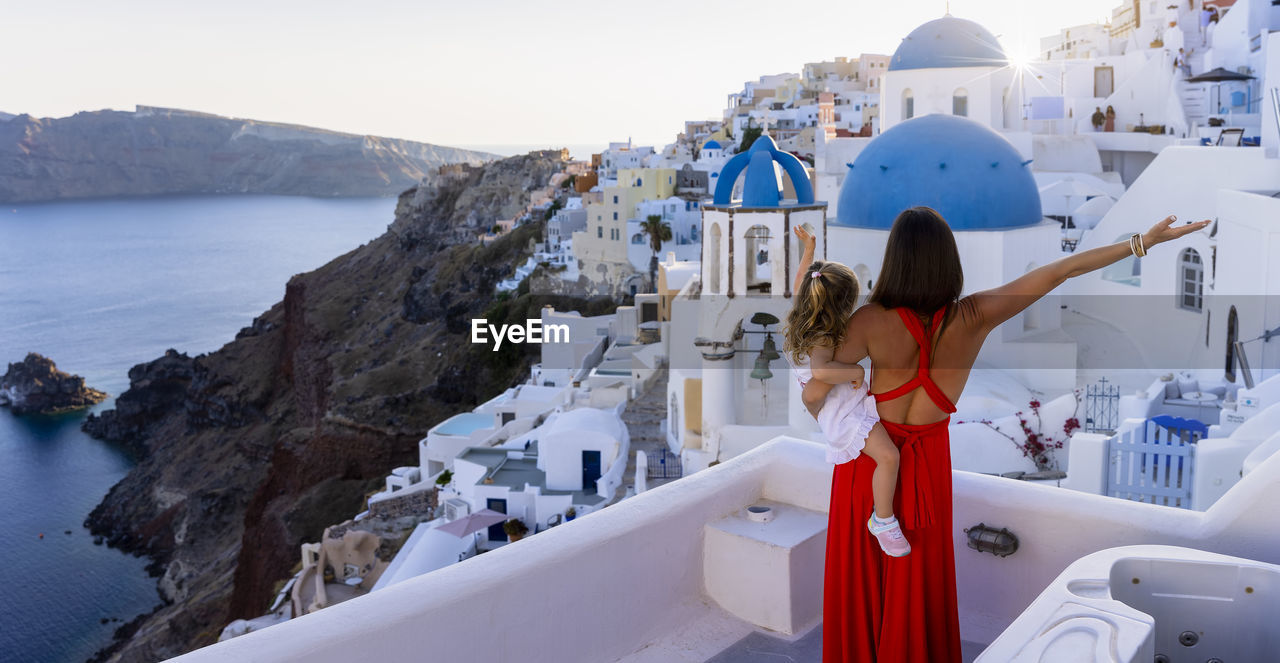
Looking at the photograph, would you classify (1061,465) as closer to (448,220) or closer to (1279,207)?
(1279,207)

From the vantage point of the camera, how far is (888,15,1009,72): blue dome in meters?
18.1

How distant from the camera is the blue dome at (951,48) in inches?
714

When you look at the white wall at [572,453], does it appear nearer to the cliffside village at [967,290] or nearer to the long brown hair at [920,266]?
the cliffside village at [967,290]

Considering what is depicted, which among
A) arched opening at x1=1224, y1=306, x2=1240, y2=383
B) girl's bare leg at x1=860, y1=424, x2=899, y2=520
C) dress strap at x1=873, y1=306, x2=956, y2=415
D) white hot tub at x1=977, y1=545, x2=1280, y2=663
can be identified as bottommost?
arched opening at x1=1224, y1=306, x2=1240, y2=383

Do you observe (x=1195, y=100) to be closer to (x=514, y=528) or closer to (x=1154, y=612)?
(x=514, y=528)

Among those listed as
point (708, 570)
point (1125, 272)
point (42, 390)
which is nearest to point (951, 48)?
point (1125, 272)

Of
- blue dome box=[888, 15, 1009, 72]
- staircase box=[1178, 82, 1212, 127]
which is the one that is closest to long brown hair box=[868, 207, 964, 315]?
blue dome box=[888, 15, 1009, 72]

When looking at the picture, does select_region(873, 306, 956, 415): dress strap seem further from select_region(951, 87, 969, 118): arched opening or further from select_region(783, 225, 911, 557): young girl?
select_region(951, 87, 969, 118): arched opening

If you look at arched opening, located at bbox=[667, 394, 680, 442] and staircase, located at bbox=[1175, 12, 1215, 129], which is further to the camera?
staircase, located at bbox=[1175, 12, 1215, 129]

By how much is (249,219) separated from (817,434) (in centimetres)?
17117

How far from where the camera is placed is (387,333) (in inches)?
2285

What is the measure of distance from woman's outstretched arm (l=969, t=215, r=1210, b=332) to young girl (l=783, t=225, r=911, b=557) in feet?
1.06

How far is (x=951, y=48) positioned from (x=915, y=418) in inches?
672

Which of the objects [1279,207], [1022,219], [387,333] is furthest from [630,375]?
[387,333]
